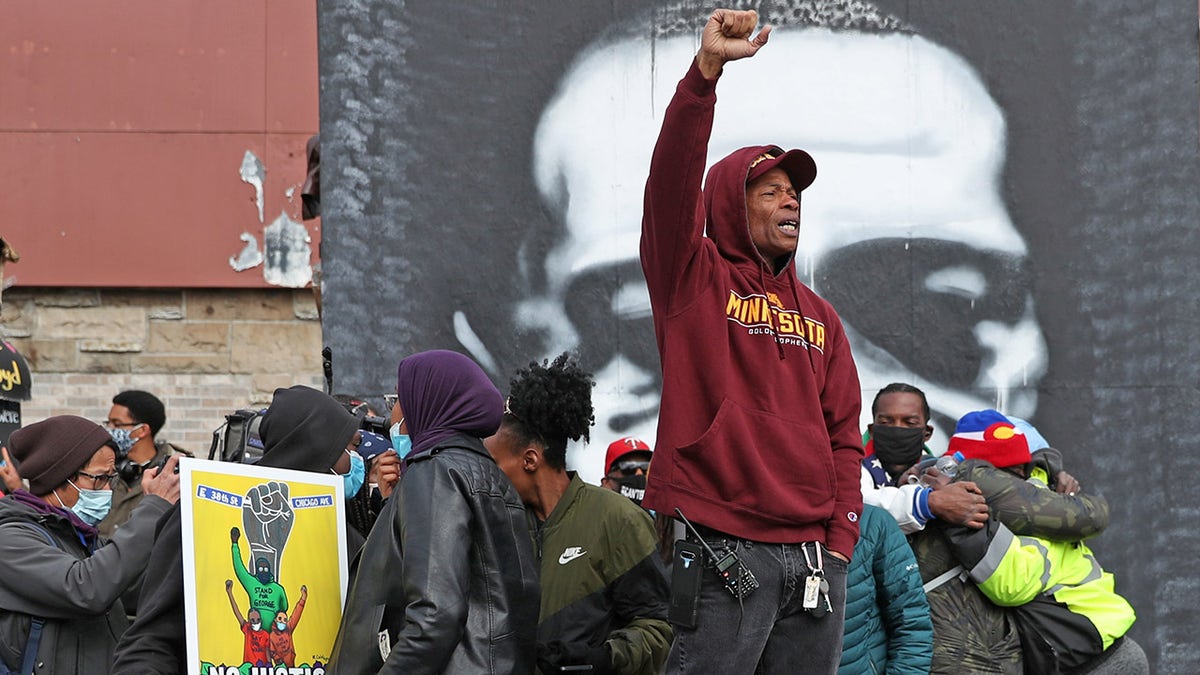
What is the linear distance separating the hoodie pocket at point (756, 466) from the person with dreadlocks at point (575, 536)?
1.08 meters

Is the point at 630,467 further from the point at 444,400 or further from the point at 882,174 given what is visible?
the point at 444,400

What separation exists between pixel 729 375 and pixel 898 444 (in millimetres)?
2445

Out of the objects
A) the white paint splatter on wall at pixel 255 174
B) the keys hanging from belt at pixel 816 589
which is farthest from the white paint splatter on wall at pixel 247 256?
the keys hanging from belt at pixel 816 589

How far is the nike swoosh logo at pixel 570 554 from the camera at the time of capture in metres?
4.59

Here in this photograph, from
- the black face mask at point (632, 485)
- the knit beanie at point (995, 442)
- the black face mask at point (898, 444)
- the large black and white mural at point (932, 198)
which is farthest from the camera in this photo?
the large black and white mural at point (932, 198)

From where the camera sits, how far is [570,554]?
459 centimetres

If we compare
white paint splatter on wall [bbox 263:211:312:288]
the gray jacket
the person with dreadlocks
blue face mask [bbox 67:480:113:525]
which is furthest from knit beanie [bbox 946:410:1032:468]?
white paint splatter on wall [bbox 263:211:312:288]

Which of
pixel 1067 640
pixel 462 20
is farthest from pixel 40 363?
pixel 1067 640

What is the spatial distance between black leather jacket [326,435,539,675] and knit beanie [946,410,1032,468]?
7.00 ft

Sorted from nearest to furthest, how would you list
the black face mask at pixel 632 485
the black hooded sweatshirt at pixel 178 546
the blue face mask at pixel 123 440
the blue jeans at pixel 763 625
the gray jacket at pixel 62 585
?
the blue jeans at pixel 763 625 < the black hooded sweatshirt at pixel 178 546 < the gray jacket at pixel 62 585 < the black face mask at pixel 632 485 < the blue face mask at pixel 123 440

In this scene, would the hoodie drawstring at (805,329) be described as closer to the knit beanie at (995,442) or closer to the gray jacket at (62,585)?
the knit beanie at (995,442)

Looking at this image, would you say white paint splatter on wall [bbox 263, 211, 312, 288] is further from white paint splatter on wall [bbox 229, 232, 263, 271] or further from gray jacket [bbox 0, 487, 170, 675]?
gray jacket [bbox 0, 487, 170, 675]

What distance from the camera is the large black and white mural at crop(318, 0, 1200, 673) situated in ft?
22.8

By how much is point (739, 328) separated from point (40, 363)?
351 inches
